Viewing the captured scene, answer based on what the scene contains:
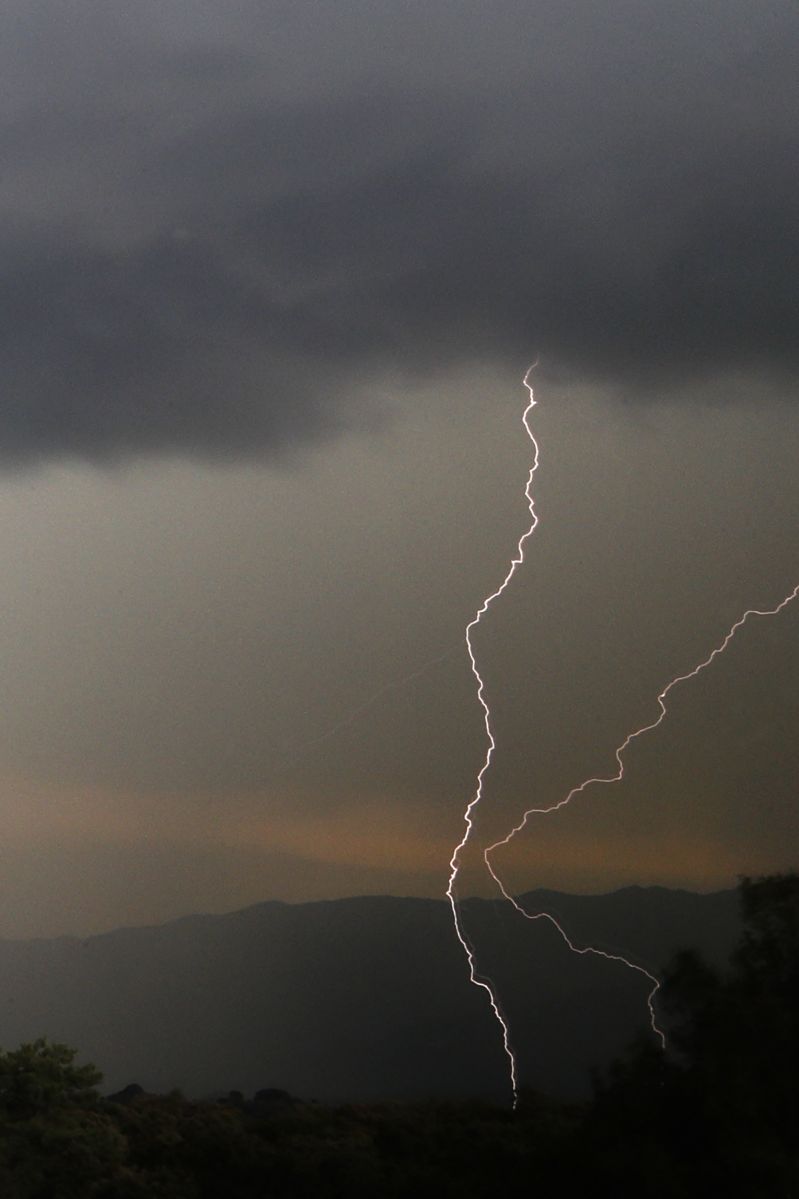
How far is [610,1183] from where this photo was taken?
A: 23.9 m

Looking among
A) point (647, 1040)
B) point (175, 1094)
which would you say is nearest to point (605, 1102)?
point (647, 1040)

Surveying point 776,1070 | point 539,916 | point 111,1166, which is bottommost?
point 111,1166

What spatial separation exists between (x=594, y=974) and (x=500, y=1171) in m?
14.5

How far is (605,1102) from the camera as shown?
25.3m

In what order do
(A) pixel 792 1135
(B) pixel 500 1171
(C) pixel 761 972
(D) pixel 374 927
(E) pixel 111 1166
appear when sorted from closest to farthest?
(A) pixel 792 1135
(C) pixel 761 972
(B) pixel 500 1171
(E) pixel 111 1166
(D) pixel 374 927

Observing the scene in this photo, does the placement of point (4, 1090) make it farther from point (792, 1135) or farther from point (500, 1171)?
point (792, 1135)

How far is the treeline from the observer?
22531mm

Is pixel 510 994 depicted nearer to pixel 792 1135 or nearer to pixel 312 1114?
pixel 312 1114

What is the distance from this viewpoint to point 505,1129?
3819 cm

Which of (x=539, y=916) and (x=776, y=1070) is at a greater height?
(x=539, y=916)

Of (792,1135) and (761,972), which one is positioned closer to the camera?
(792,1135)

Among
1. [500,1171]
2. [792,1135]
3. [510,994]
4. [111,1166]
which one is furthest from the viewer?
[510,994]

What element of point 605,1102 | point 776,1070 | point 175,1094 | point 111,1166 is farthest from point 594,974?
point 776,1070

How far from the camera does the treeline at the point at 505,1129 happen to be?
22531 millimetres
